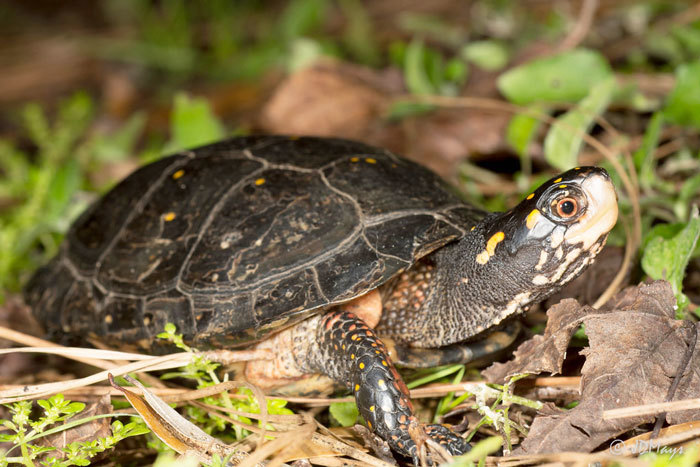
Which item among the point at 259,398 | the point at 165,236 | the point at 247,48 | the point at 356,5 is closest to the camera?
the point at 259,398

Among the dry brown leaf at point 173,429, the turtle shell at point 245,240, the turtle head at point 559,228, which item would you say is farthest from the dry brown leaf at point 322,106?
the dry brown leaf at point 173,429

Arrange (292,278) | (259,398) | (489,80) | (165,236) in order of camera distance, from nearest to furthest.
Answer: (259,398), (292,278), (165,236), (489,80)

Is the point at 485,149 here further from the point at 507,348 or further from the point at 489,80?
the point at 507,348

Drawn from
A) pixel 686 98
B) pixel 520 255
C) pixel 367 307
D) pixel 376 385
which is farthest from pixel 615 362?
pixel 686 98

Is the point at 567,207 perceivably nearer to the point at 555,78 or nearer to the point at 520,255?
the point at 520,255

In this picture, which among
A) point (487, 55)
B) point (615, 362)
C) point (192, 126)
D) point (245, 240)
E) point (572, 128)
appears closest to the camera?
point (615, 362)

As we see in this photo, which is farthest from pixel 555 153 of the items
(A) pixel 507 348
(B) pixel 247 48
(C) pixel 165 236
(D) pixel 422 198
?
(B) pixel 247 48
